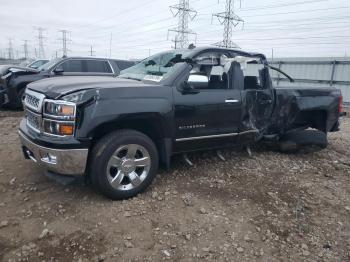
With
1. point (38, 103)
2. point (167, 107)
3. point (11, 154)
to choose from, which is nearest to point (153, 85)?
point (167, 107)

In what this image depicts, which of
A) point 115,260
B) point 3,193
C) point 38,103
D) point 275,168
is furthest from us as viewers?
point 275,168

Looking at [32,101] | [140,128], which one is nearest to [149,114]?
[140,128]

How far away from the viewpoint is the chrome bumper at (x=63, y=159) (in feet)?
10.9

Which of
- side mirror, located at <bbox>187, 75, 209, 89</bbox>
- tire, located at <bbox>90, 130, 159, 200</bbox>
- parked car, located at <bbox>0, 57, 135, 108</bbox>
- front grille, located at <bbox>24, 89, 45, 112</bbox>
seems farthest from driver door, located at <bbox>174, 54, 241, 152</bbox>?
parked car, located at <bbox>0, 57, 135, 108</bbox>

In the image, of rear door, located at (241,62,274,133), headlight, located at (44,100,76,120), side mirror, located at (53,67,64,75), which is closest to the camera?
headlight, located at (44,100,76,120)

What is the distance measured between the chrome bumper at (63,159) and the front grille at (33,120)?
0.76 feet

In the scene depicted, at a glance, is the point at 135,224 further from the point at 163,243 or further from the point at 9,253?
the point at 9,253

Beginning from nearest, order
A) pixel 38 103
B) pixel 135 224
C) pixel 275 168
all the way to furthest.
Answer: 1. pixel 135 224
2. pixel 38 103
3. pixel 275 168

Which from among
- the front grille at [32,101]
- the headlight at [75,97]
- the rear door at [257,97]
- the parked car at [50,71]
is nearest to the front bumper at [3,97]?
the parked car at [50,71]

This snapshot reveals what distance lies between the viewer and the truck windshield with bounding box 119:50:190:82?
4.34 metres

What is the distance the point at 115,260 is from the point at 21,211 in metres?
1.36

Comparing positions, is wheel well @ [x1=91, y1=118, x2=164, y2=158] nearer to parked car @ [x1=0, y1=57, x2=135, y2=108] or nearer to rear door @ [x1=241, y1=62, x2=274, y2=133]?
rear door @ [x1=241, y1=62, x2=274, y2=133]

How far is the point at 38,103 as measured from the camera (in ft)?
11.7

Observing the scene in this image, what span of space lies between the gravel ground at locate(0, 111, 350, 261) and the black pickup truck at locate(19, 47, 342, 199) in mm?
401
